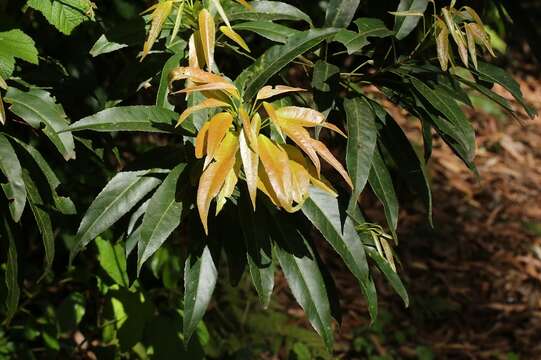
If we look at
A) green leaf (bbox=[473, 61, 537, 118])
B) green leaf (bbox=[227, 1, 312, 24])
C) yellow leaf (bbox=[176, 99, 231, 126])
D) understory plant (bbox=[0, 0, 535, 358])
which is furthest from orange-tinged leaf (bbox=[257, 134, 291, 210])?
green leaf (bbox=[473, 61, 537, 118])

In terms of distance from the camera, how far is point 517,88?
5.12 ft

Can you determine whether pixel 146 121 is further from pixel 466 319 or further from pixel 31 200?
pixel 466 319

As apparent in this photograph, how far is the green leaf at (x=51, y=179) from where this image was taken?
1.58 metres

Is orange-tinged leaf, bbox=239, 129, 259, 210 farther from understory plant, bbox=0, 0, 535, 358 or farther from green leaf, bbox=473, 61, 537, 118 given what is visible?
green leaf, bbox=473, 61, 537, 118

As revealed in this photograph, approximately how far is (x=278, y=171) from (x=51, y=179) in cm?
63

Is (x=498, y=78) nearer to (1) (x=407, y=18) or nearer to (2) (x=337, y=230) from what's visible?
(1) (x=407, y=18)

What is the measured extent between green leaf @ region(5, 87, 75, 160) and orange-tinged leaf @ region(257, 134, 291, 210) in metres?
0.48

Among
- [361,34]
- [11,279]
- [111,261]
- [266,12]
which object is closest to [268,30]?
[266,12]

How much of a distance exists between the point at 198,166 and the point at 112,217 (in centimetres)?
19

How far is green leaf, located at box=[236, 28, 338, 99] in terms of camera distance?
4.49 feet

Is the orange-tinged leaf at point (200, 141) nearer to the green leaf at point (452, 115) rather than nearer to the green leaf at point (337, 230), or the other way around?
the green leaf at point (337, 230)

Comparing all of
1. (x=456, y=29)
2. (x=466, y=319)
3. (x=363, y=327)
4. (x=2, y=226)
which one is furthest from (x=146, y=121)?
(x=466, y=319)

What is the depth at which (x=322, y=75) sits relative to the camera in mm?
1488

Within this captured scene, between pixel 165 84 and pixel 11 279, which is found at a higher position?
pixel 165 84
